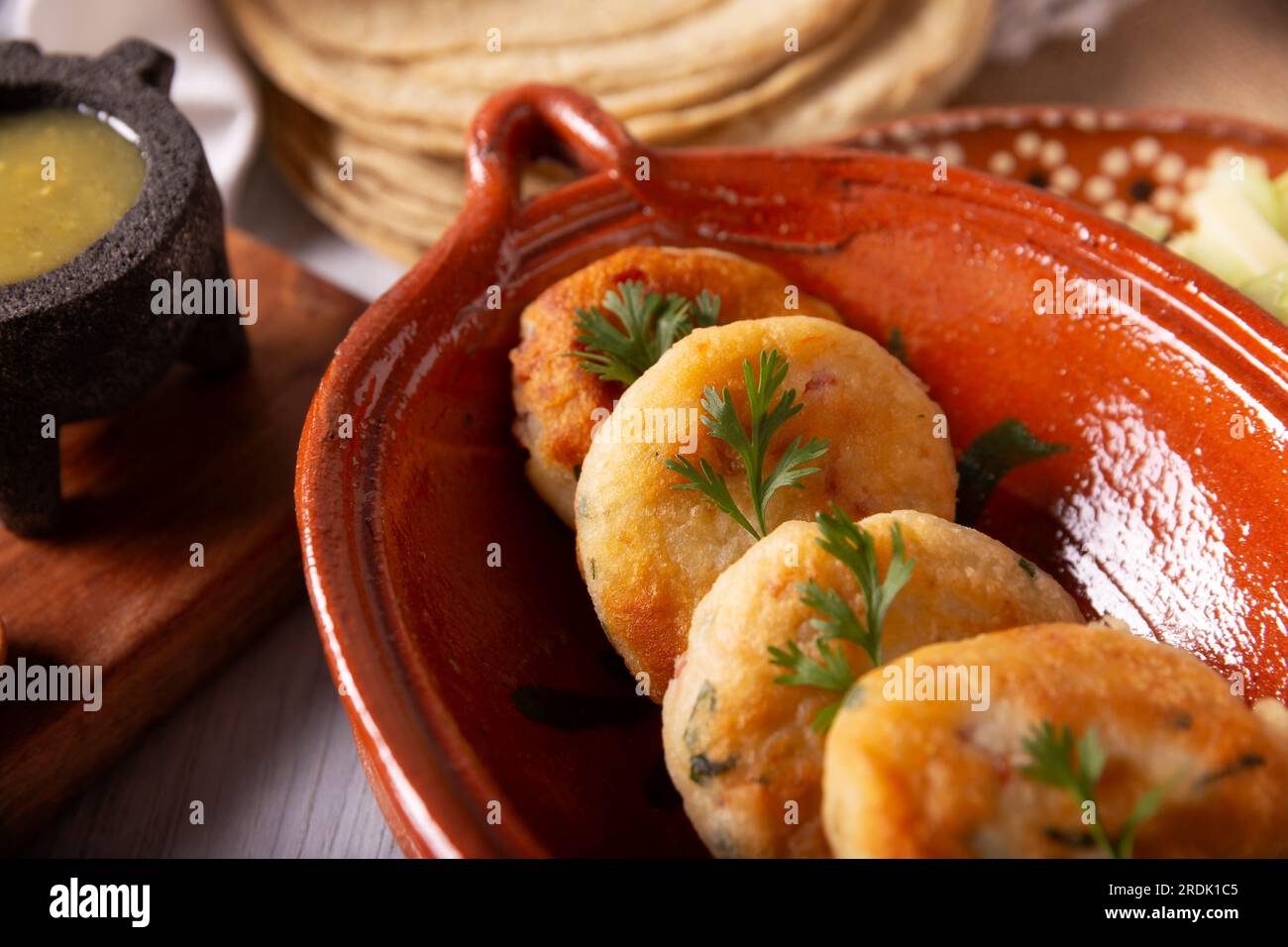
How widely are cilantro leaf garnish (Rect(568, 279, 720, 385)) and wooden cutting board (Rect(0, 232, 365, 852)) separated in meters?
0.72

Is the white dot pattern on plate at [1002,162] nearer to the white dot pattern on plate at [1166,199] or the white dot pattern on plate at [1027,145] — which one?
the white dot pattern on plate at [1027,145]

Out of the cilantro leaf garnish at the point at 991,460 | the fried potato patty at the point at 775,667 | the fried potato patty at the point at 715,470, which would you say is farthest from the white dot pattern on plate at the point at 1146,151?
the fried potato patty at the point at 775,667

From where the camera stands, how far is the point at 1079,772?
115 cm

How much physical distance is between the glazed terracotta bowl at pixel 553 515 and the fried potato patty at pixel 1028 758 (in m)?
0.38

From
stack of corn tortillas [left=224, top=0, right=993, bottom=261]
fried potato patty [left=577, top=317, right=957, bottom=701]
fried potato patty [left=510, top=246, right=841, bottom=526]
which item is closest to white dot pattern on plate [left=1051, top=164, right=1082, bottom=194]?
stack of corn tortillas [left=224, top=0, right=993, bottom=261]

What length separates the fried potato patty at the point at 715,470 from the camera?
1571mm

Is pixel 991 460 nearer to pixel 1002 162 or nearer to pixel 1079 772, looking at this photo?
pixel 1079 772

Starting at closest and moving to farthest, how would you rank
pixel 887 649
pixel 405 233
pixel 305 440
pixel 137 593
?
pixel 887 649 < pixel 305 440 < pixel 137 593 < pixel 405 233

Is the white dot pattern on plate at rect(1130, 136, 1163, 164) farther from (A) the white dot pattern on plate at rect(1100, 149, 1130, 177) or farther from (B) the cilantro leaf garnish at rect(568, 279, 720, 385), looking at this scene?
(B) the cilantro leaf garnish at rect(568, 279, 720, 385)

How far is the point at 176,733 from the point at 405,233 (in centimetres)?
135

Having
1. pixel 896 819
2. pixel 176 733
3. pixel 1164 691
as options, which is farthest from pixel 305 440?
pixel 1164 691

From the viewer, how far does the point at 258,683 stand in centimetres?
212
